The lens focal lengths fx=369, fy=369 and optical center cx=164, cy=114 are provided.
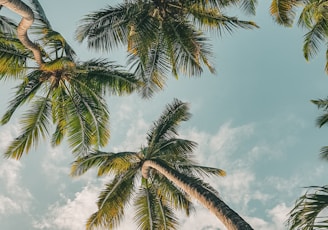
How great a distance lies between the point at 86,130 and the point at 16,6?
6.86 m

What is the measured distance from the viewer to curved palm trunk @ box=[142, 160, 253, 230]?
766 cm

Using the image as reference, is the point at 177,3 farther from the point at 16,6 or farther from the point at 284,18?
the point at 16,6

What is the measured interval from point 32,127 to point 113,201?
3.50 metres

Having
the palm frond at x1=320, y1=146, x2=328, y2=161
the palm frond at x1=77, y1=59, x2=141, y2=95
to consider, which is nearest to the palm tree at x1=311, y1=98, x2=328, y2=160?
the palm frond at x1=320, y1=146, x2=328, y2=161

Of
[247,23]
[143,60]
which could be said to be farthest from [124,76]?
[247,23]

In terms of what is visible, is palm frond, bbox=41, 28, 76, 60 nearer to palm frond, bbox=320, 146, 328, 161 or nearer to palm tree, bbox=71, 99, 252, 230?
palm tree, bbox=71, 99, 252, 230

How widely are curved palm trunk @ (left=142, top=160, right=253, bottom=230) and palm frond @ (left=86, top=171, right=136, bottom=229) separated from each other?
1.15 meters

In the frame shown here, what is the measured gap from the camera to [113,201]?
11562 millimetres

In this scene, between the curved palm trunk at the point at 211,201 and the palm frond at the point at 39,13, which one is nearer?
the curved palm trunk at the point at 211,201

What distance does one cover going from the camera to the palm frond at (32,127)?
1145cm

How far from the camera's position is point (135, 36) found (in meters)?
10.7

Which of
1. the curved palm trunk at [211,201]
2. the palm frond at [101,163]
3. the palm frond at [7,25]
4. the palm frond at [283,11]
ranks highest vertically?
the palm frond at [283,11]

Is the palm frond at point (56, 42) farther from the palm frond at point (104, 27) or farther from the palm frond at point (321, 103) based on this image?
the palm frond at point (321, 103)

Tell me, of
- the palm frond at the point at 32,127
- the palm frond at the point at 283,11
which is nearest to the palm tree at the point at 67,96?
the palm frond at the point at 32,127
